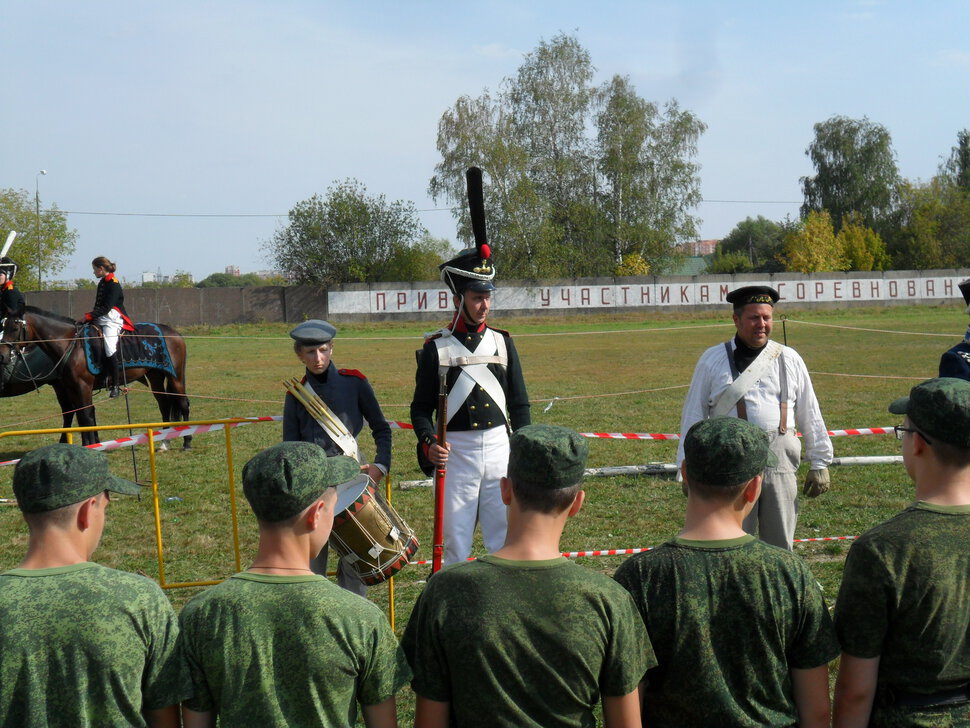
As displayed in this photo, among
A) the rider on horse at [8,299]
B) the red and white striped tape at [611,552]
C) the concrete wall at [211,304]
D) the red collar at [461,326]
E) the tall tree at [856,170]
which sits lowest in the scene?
the red and white striped tape at [611,552]

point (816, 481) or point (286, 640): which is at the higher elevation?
point (286, 640)

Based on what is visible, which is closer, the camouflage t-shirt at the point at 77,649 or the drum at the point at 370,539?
the camouflage t-shirt at the point at 77,649

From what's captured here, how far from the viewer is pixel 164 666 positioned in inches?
89.8

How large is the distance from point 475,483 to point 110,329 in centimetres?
822

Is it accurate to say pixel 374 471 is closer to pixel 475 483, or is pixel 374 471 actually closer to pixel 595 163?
pixel 475 483

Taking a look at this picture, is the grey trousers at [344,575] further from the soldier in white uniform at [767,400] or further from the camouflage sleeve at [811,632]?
the camouflage sleeve at [811,632]

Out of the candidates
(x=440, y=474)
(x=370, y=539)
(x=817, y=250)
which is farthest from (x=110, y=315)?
(x=817, y=250)

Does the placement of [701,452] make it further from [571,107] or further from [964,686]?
[571,107]

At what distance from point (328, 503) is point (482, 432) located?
99.9 inches

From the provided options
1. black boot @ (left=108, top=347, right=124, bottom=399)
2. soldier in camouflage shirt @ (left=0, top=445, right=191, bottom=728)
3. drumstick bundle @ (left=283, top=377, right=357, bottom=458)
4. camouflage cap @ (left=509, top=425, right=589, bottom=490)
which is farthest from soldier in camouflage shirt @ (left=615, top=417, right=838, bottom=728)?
black boot @ (left=108, top=347, right=124, bottom=399)

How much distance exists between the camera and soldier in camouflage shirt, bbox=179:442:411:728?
86.9 inches

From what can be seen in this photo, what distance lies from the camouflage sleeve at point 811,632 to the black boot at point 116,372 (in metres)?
10.6

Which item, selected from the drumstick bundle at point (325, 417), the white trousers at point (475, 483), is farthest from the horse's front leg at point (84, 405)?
the white trousers at point (475, 483)

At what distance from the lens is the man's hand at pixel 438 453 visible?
4.83 m
